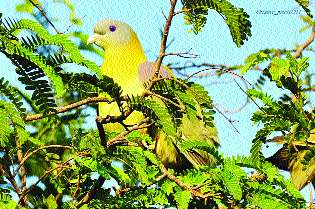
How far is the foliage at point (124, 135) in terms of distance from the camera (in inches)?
71.8

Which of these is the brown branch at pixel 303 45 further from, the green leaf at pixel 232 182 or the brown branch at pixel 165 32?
the brown branch at pixel 165 32

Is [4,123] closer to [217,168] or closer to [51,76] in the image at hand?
[51,76]

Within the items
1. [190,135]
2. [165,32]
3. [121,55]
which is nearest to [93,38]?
[121,55]

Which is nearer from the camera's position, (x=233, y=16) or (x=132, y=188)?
(x=233, y=16)

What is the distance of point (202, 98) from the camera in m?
2.12

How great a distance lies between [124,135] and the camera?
2248mm

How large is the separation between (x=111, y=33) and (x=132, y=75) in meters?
0.75

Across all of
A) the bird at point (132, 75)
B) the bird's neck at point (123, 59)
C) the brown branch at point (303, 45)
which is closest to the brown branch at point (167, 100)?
the bird at point (132, 75)

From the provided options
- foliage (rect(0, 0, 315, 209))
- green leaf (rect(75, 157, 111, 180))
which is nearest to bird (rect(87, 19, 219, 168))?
foliage (rect(0, 0, 315, 209))

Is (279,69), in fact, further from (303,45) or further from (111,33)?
(111,33)

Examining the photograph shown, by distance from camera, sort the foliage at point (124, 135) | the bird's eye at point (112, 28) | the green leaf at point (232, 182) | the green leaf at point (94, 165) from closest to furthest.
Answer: the foliage at point (124, 135) → the green leaf at point (94, 165) → the green leaf at point (232, 182) → the bird's eye at point (112, 28)

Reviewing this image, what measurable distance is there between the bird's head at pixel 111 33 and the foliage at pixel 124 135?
171cm

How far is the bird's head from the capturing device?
202 inches

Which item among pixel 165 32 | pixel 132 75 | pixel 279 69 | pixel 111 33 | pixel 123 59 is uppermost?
pixel 111 33
